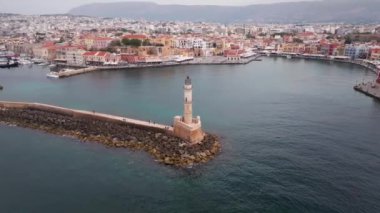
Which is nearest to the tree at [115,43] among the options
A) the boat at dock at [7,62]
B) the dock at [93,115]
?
the boat at dock at [7,62]

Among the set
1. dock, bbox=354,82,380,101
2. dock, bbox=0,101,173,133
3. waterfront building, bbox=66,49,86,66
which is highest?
waterfront building, bbox=66,49,86,66

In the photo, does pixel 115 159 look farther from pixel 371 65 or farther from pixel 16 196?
pixel 371 65

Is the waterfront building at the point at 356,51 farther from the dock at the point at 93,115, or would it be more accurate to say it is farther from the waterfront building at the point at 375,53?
the dock at the point at 93,115

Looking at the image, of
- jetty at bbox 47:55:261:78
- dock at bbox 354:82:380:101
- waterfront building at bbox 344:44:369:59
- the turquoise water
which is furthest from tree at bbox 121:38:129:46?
waterfront building at bbox 344:44:369:59

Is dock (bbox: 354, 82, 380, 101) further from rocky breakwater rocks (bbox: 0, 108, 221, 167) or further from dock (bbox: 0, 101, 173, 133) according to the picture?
dock (bbox: 0, 101, 173, 133)

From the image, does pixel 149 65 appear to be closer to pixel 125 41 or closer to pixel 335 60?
pixel 125 41
